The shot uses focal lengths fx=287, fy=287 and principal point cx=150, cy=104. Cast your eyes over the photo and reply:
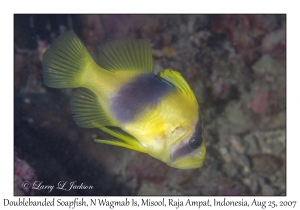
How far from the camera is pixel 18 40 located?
3.86m

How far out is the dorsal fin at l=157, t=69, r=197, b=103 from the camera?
2158 millimetres

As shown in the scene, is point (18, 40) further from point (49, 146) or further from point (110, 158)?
point (110, 158)

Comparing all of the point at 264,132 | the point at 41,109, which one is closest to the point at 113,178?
the point at 41,109

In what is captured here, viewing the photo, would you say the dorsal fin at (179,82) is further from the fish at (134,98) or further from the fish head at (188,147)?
the fish head at (188,147)

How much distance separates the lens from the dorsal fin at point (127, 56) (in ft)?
7.41

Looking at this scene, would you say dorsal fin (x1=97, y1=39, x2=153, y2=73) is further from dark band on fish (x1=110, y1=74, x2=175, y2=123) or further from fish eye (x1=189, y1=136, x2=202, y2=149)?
fish eye (x1=189, y1=136, x2=202, y2=149)

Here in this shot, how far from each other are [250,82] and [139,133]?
7.38 feet

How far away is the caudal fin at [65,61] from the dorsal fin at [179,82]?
673mm

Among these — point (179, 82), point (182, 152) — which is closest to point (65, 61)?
point (179, 82)

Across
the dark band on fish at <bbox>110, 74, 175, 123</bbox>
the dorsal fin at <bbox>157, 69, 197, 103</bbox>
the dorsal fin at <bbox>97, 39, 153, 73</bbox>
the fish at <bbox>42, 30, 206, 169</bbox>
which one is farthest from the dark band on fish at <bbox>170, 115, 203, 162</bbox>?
the dorsal fin at <bbox>97, 39, 153, 73</bbox>

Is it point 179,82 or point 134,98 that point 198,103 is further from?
point 134,98

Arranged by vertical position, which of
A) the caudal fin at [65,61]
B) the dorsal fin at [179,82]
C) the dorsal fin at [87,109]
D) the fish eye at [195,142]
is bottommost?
the fish eye at [195,142]

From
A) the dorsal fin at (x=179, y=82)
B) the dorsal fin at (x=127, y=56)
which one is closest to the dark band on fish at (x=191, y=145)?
the dorsal fin at (x=179, y=82)

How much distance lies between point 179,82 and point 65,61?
964 millimetres
